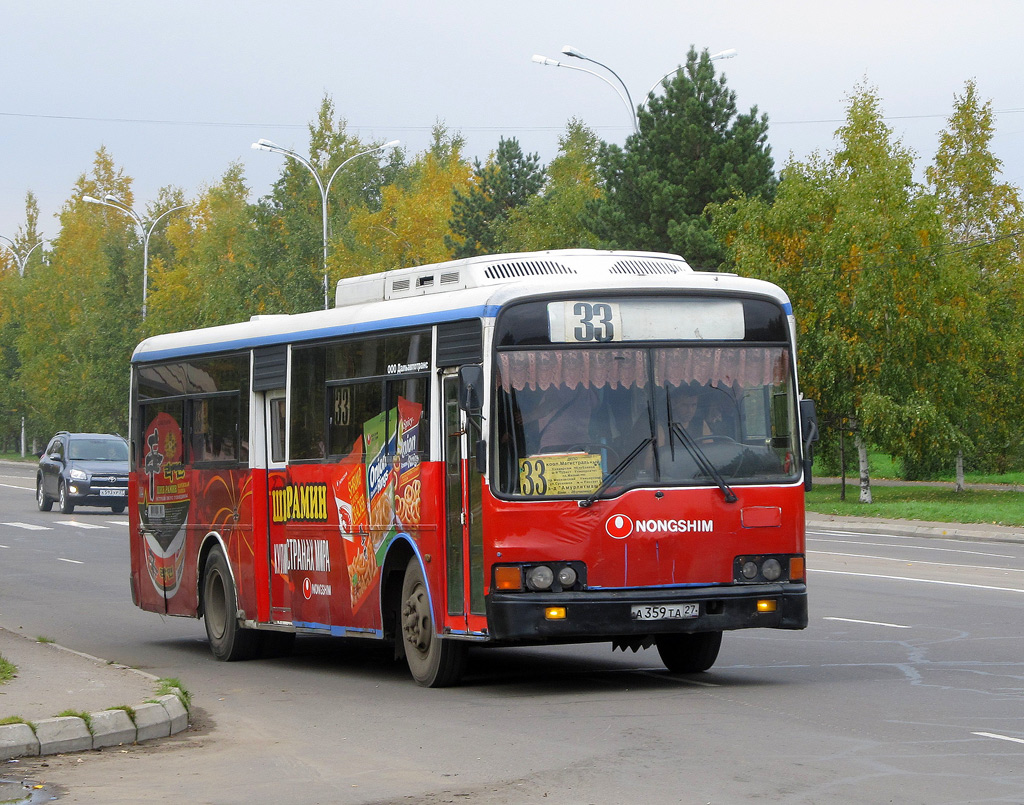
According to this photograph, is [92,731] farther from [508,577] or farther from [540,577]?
[540,577]

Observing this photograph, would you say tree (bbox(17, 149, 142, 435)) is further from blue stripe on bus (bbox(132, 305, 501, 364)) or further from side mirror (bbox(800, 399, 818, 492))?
side mirror (bbox(800, 399, 818, 492))

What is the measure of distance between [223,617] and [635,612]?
5.32 metres

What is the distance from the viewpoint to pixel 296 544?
45.6 ft

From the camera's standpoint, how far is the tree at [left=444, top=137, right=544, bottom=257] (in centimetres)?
7006

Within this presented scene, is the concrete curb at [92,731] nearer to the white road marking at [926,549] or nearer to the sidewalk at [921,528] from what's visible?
the white road marking at [926,549]

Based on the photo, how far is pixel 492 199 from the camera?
236 ft

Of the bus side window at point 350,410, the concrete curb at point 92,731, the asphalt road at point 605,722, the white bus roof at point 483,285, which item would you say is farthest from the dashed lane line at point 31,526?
the concrete curb at point 92,731

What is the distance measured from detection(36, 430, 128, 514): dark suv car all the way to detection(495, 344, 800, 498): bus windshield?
3116cm

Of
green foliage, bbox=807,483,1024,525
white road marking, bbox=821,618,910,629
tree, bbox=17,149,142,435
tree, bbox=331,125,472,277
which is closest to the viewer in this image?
white road marking, bbox=821,618,910,629

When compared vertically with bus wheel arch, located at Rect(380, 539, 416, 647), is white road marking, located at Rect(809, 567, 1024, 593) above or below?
below

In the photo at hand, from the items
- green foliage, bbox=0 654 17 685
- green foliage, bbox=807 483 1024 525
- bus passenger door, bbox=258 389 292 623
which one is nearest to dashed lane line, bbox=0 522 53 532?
green foliage, bbox=807 483 1024 525

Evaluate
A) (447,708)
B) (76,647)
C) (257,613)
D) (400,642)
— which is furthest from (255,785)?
(76,647)

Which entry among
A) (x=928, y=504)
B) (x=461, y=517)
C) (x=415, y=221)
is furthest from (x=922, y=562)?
(x=415, y=221)

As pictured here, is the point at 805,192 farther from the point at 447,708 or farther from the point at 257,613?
the point at 447,708
